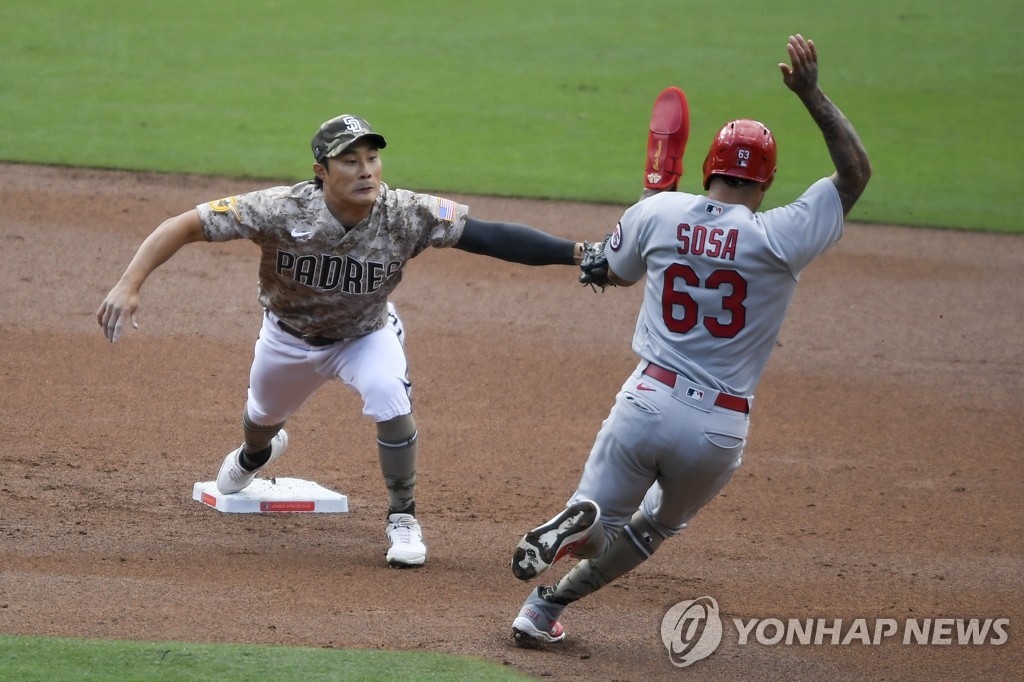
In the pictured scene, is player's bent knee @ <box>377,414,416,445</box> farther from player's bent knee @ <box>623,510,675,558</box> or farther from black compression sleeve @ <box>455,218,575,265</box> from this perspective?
player's bent knee @ <box>623,510,675,558</box>

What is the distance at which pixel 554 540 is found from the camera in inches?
162

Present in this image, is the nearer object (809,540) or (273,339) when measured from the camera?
(273,339)

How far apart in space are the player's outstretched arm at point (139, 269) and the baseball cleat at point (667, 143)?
1.77 metres

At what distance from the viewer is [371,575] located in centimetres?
525

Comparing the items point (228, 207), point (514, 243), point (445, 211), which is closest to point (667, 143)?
point (514, 243)

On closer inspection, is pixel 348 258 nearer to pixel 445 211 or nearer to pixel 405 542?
pixel 445 211

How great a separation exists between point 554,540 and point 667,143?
1.52 meters

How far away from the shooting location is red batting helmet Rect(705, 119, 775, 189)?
4.18m

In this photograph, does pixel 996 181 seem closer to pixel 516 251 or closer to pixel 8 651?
pixel 516 251

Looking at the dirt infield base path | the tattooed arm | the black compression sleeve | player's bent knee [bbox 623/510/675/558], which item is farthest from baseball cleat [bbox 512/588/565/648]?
the tattooed arm

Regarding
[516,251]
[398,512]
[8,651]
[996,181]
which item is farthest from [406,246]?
[996,181]

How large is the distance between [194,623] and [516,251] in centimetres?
194

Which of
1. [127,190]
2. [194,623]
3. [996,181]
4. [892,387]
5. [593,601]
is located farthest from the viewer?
[996,181]

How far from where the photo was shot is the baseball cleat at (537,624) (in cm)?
455
